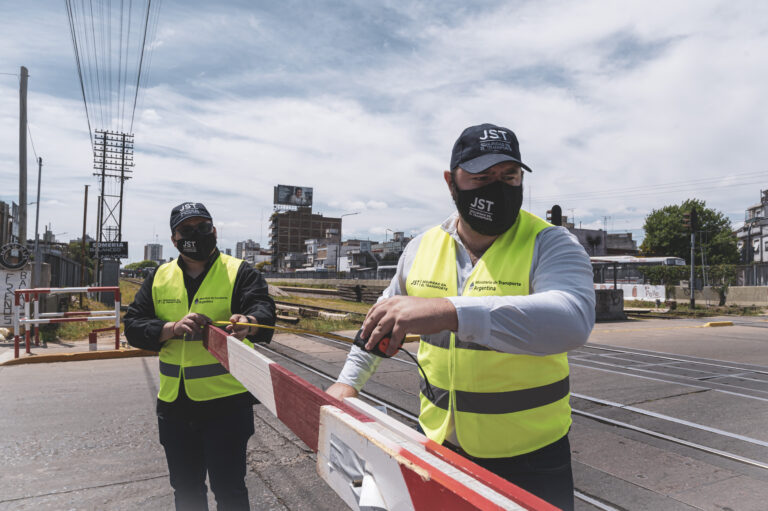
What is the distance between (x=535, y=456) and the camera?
173cm

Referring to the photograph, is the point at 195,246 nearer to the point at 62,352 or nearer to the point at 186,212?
the point at 186,212

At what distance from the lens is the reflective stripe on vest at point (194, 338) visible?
2848 millimetres

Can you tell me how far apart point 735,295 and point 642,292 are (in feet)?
18.6

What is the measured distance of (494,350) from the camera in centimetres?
150

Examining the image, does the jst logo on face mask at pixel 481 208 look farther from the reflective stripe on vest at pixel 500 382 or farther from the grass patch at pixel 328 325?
the grass patch at pixel 328 325

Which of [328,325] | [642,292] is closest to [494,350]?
[328,325]

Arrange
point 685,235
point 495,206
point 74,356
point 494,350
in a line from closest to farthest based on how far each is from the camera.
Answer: point 494,350 < point 495,206 < point 74,356 < point 685,235

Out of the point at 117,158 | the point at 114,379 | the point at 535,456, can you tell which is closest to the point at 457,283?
the point at 535,456

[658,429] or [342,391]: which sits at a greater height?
[342,391]

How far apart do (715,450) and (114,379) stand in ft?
25.9

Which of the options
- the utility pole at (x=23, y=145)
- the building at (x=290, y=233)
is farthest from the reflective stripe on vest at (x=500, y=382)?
the building at (x=290, y=233)

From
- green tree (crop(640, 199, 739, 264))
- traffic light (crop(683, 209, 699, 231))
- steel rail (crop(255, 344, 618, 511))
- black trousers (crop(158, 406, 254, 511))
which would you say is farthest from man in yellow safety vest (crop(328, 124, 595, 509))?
green tree (crop(640, 199, 739, 264))

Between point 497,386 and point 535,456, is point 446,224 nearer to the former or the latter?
point 497,386

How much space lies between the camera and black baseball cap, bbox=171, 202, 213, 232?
119 inches
